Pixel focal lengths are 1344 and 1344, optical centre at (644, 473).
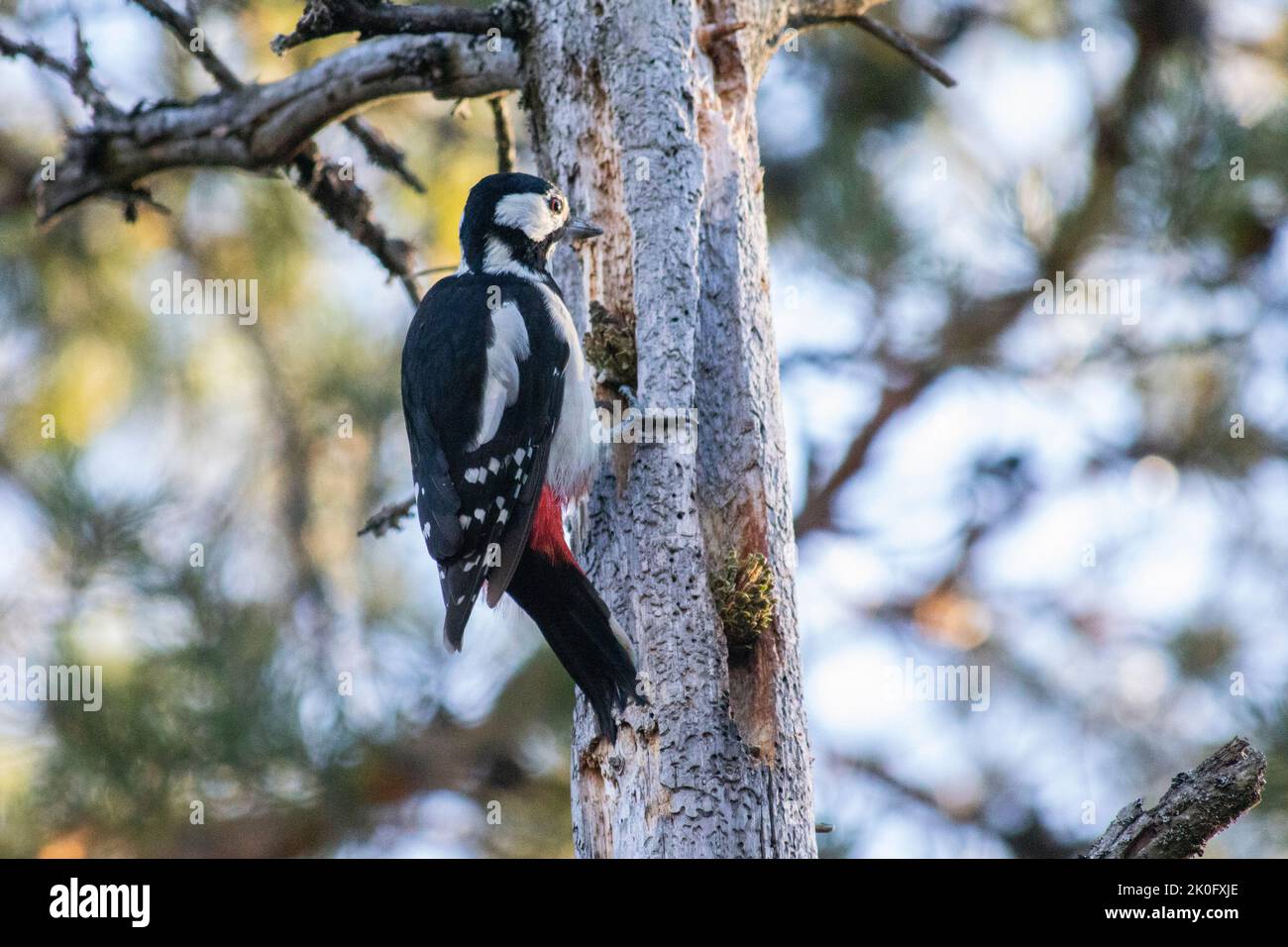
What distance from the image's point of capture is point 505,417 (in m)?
2.85

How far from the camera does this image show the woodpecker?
2598mm

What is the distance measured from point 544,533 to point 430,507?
27 cm

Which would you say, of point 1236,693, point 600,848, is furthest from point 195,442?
point 1236,693

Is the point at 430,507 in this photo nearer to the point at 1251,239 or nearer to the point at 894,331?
the point at 894,331

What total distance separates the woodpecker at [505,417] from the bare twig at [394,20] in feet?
1.07

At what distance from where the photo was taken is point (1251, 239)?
4.03 meters

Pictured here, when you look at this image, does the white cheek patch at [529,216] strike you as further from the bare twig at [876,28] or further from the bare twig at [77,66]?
the bare twig at [77,66]

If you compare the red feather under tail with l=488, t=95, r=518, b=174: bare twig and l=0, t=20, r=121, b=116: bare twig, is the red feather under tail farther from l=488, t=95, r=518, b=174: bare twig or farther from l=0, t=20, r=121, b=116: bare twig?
l=0, t=20, r=121, b=116: bare twig

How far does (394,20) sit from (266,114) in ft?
2.17

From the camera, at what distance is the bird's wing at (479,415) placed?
2.66m

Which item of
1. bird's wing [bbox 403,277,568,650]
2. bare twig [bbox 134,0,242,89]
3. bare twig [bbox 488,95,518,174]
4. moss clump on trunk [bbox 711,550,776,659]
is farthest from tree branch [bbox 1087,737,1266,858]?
bare twig [bbox 134,0,242,89]

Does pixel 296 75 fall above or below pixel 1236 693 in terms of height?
above

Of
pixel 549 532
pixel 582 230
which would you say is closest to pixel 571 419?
pixel 549 532

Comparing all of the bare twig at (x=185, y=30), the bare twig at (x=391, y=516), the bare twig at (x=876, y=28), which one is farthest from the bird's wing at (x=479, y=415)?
the bare twig at (x=876, y=28)
